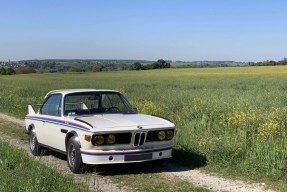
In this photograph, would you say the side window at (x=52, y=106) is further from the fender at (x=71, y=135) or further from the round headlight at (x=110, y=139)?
the round headlight at (x=110, y=139)

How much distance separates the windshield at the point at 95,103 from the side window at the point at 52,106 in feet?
0.76

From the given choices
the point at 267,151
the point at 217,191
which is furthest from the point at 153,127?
the point at 267,151

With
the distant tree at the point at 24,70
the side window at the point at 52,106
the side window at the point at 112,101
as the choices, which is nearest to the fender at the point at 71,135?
the side window at the point at 52,106

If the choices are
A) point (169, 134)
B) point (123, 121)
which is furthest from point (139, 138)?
point (169, 134)

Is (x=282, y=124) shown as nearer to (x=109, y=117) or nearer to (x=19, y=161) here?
(x=109, y=117)

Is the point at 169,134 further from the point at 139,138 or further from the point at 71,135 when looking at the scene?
the point at 71,135

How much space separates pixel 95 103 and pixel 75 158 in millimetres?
1543

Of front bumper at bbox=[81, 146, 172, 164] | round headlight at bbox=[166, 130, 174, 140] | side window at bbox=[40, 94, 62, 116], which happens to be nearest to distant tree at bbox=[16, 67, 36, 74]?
side window at bbox=[40, 94, 62, 116]

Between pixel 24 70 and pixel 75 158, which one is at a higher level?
pixel 75 158

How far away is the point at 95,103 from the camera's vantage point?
8.25 metres

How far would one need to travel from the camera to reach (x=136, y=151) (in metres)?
6.81

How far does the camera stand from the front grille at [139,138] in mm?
6771

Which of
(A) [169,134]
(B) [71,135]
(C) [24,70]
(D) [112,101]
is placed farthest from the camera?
(C) [24,70]

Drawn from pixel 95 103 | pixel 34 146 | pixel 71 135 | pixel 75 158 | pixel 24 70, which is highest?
pixel 95 103
